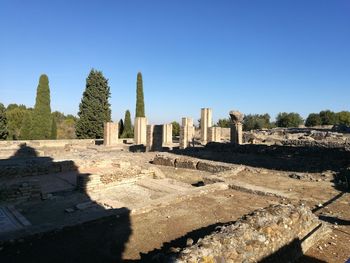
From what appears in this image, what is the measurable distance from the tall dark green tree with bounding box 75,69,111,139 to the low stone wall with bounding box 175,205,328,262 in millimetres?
31762

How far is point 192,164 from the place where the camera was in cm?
1525

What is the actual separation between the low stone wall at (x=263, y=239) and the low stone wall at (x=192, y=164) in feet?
26.4

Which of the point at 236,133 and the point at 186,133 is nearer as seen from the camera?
the point at 236,133

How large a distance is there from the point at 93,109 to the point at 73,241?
30.9 meters

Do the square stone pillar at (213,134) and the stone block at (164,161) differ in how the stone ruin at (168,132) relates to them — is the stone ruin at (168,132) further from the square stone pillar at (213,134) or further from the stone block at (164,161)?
the stone block at (164,161)

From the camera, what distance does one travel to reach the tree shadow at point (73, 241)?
5.04 meters

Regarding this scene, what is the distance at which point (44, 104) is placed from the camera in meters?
33.6

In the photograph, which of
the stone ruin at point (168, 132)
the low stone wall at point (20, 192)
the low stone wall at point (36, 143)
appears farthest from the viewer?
the low stone wall at point (36, 143)

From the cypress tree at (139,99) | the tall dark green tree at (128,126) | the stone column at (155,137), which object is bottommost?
the stone column at (155,137)

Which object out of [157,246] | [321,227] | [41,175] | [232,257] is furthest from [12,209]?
[321,227]

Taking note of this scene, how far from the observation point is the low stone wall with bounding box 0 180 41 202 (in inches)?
351

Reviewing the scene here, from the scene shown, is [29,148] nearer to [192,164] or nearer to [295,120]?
[192,164]

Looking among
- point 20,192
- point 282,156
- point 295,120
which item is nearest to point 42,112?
point 282,156

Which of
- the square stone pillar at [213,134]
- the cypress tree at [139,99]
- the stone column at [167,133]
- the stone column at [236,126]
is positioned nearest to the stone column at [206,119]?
the square stone pillar at [213,134]
